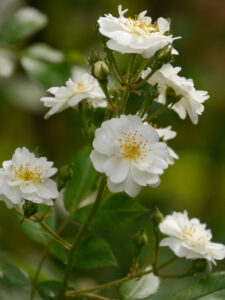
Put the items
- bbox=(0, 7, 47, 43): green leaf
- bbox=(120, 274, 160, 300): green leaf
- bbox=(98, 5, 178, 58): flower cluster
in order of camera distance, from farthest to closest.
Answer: bbox=(0, 7, 47, 43): green leaf
bbox=(120, 274, 160, 300): green leaf
bbox=(98, 5, 178, 58): flower cluster

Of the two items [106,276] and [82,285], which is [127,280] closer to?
[82,285]

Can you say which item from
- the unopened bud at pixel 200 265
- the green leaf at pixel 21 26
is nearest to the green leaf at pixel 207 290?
the unopened bud at pixel 200 265

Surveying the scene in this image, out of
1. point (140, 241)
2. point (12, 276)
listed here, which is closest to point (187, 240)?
point (140, 241)

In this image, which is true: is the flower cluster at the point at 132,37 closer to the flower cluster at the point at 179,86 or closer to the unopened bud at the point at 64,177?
the flower cluster at the point at 179,86

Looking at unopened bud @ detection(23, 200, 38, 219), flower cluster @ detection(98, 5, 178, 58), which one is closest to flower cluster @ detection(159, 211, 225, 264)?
unopened bud @ detection(23, 200, 38, 219)

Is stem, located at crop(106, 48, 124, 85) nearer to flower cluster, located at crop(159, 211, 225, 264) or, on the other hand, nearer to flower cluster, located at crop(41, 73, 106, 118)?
flower cluster, located at crop(41, 73, 106, 118)

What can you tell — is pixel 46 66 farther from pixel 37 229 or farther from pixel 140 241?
pixel 140 241
